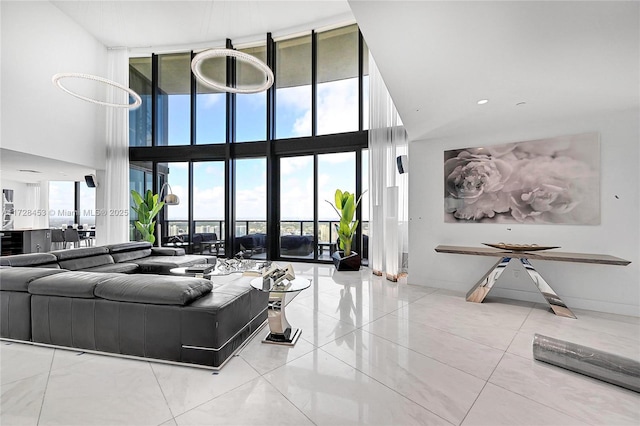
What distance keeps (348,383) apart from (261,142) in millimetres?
6116

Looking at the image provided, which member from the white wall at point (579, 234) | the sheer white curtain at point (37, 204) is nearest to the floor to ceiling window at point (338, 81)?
the white wall at point (579, 234)

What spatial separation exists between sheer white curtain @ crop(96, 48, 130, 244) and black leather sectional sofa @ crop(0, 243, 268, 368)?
5488 millimetres

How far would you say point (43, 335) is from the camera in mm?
2475

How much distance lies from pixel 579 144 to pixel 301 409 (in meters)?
4.39

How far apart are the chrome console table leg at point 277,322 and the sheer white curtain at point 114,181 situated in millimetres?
6903

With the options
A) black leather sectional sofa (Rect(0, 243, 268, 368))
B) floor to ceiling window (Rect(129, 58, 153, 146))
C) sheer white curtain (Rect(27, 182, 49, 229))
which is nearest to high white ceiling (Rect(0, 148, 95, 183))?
sheer white curtain (Rect(27, 182, 49, 229))

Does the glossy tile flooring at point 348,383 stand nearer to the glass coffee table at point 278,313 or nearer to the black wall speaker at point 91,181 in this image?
the glass coffee table at point 278,313

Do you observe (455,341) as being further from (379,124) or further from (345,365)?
(379,124)

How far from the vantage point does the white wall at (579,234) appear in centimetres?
338

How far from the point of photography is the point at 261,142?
7070 millimetres

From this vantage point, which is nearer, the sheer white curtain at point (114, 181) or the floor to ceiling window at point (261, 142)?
the floor to ceiling window at point (261, 142)

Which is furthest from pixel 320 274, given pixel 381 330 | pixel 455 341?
pixel 455 341

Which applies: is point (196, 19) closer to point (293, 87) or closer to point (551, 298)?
point (293, 87)

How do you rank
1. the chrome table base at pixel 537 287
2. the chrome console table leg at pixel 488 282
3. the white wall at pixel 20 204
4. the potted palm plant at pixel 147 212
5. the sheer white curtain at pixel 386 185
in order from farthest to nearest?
the white wall at pixel 20 204
the potted palm plant at pixel 147 212
the sheer white curtain at pixel 386 185
the chrome console table leg at pixel 488 282
the chrome table base at pixel 537 287
